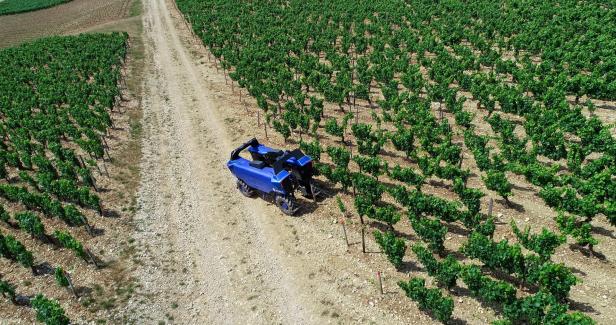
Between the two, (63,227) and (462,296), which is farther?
(63,227)

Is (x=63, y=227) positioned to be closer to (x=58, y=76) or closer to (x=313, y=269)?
(x=313, y=269)

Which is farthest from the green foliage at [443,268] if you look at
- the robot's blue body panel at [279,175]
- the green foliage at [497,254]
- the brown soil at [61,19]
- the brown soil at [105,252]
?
the brown soil at [61,19]

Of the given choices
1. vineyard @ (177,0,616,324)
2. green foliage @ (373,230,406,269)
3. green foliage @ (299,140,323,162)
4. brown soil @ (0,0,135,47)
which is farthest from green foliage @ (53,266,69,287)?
brown soil @ (0,0,135,47)

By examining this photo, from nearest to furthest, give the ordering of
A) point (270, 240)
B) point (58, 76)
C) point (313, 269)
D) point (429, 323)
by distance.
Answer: point (429, 323) → point (313, 269) → point (270, 240) → point (58, 76)

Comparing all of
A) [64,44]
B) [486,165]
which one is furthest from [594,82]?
[64,44]

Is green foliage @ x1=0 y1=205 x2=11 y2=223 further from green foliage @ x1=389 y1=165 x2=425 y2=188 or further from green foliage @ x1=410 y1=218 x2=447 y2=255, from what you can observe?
green foliage @ x1=410 y1=218 x2=447 y2=255

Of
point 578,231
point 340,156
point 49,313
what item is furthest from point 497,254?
point 49,313

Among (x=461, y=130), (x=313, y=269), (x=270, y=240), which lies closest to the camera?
(x=313, y=269)

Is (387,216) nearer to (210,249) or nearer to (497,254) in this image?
(497,254)
